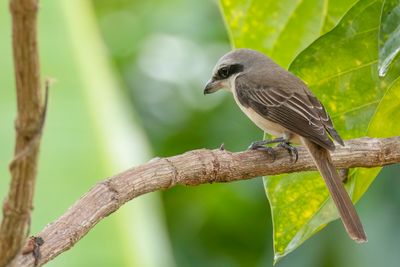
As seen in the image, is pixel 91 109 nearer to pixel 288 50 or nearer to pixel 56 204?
pixel 56 204

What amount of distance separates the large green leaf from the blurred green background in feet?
1.75

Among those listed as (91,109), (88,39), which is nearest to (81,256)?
(91,109)

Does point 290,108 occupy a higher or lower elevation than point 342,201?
higher

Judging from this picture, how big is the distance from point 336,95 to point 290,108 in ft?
2.25

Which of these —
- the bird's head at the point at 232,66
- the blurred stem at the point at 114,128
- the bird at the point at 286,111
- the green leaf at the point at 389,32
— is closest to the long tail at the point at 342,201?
the bird at the point at 286,111

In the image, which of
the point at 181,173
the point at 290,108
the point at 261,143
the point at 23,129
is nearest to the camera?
the point at 23,129

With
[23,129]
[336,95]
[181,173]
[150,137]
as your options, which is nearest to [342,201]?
[336,95]

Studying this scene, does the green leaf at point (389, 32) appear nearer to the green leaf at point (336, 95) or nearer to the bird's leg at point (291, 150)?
the green leaf at point (336, 95)

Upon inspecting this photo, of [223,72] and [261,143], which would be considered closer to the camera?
[261,143]

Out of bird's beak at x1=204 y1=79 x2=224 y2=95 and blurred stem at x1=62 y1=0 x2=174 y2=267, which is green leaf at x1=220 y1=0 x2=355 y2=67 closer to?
blurred stem at x1=62 y1=0 x2=174 y2=267

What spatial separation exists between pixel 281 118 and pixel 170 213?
6.45 feet

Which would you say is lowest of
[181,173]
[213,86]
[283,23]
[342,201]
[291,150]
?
[342,201]

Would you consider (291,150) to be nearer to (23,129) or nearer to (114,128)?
(114,128)

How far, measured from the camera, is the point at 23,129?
4.70ft
